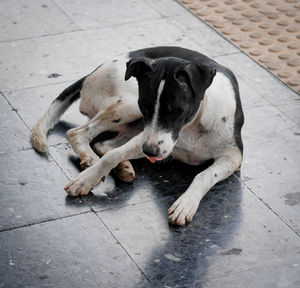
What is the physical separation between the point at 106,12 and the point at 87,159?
7.55 feet

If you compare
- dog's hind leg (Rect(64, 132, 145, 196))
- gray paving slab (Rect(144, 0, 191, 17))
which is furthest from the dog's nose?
gray paving slab (Rect(144, 0, 191, 17))

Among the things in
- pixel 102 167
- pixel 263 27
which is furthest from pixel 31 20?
pixel 102 167

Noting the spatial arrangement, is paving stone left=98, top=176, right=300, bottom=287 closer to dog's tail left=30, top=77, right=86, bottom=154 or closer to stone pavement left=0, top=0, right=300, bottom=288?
stone pavement left=0, top=0, right=300, bottom=288

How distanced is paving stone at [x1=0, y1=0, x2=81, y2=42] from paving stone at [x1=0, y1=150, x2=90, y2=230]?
5.58ft

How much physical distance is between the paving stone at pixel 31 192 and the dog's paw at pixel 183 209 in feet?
1.45

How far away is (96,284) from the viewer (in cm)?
346

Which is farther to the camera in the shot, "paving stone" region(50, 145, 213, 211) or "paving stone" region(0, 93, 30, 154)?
"paving stone" region(0, 93, 30, 154)

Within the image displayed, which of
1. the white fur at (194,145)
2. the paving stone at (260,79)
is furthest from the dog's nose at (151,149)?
the paving stone at (260,79)

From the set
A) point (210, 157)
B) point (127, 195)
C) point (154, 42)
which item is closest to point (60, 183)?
point (127, 195)

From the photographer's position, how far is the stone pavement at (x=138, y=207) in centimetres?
355

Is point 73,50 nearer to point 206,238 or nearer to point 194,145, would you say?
point 194,145

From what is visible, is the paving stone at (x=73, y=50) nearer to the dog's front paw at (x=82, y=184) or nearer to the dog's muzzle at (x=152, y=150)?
the dog's front paw at (x=82, y=184)

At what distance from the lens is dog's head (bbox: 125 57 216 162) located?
12.2 ft

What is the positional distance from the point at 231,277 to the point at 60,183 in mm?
1121
